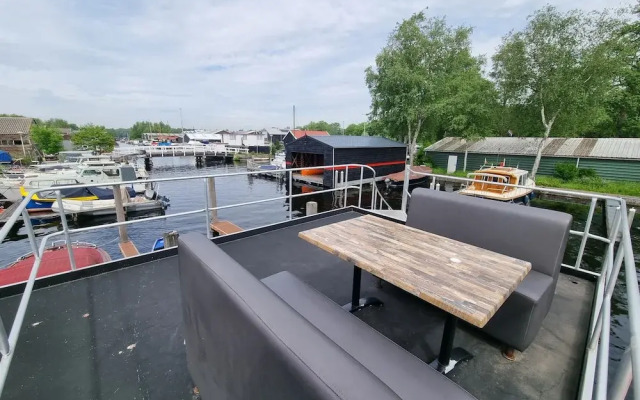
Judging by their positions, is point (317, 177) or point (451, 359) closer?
point (451, 359)

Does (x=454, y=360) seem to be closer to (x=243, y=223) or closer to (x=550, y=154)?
(x=243, y=223)

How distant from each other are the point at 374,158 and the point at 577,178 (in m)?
11.9

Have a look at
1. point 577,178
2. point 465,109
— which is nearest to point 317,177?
point 465,109

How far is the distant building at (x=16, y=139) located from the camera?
33219mm

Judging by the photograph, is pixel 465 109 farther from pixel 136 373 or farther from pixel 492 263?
pixel 136 373

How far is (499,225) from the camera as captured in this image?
233cm

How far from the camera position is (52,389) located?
4.94 feet

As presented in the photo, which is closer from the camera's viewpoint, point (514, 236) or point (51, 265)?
point (514, 236)

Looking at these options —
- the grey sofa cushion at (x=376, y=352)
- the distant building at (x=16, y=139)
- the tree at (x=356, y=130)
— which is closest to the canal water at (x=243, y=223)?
the grey sofa cushion at (x=376, y=352)

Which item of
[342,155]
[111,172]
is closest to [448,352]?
[342,155]

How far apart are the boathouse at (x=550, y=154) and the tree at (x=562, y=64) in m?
2.19

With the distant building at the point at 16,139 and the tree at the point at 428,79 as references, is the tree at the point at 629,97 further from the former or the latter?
the distant building at the point at 16,139

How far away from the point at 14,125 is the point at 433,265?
52517 millimetres

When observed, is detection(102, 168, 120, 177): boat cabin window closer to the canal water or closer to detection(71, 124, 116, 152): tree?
the canal water
